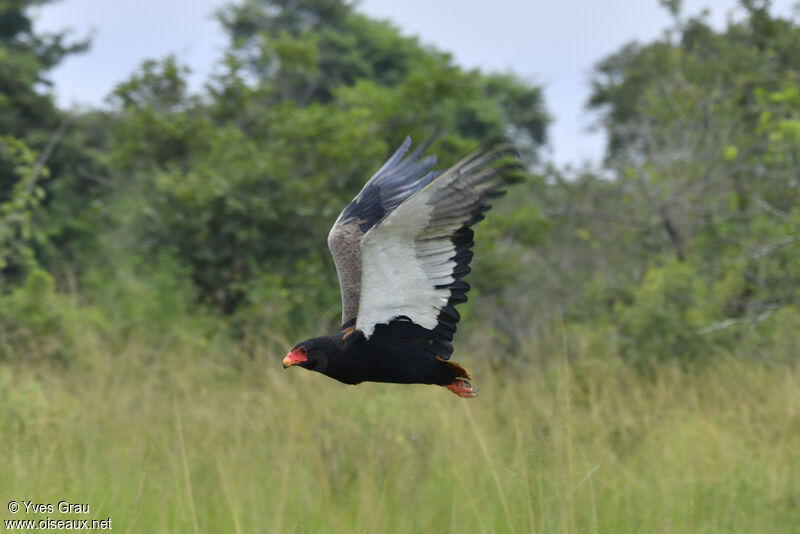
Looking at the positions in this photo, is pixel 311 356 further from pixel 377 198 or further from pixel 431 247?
pixel 377 198

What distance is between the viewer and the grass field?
328 cm

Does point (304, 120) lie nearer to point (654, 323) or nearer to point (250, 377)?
point (250, 377)

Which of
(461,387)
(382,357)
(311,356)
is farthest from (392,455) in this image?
(311,356)

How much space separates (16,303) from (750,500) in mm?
6294

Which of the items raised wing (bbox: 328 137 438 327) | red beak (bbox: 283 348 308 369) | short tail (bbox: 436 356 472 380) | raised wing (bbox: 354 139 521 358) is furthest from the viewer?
raised wing (bbox: 328 137 438 327)

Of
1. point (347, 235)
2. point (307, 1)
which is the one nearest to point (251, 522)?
point (347, 235)

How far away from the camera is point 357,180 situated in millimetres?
8195

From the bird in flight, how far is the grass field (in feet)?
1.08

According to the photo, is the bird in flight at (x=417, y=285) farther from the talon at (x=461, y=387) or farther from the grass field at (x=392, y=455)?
the grass field at (x=392, y=455)

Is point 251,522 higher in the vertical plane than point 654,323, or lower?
lower

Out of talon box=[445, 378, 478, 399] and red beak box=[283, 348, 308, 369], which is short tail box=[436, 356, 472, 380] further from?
red beak box=[283, 348, 308, 369]

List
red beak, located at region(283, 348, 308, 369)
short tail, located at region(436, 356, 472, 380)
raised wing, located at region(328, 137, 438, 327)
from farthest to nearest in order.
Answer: raised wing, located at region(328, 137, 438, 327) < short tail, located at region(436, 356, 472, 380) < red beak, located at region(283, 348, 308, 369)

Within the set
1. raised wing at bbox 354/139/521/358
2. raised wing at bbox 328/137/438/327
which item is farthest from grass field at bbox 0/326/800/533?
raised wing at bbox 328/137/438/327

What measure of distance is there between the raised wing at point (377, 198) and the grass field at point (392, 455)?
2.89ft
